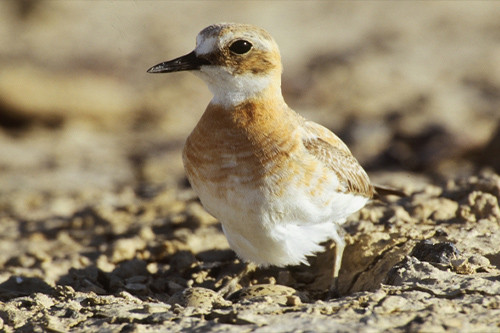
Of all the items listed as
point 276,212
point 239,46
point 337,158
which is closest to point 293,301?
point 276,212

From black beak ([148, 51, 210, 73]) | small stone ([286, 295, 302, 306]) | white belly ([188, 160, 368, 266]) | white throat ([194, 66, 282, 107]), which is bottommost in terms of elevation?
small stone ([286, 295, 302, 306])

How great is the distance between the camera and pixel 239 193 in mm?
6199

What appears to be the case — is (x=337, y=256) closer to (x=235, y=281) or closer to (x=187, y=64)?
(x=235, y=281)

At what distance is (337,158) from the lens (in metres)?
6.93

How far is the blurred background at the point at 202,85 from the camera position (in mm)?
12234

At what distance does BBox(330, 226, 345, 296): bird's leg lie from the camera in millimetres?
6789

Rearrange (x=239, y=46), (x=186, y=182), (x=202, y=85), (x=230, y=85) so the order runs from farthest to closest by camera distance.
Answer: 1. (x=202, y=85)
2. (x=186, y=182)
3. (x=230, y=85)
4. (x=239, y=46)

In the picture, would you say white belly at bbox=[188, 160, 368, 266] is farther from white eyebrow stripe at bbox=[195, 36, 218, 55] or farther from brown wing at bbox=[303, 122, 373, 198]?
white eyebrow stripe at bbox=[195, 36, 218, 55]

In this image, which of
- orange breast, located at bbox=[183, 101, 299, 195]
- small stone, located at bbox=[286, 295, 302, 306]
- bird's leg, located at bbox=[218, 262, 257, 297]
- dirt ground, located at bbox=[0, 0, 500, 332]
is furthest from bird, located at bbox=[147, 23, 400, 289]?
small stone, located at bbox=[286, 295, 302, 306]

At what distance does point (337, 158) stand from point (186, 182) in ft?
16.7

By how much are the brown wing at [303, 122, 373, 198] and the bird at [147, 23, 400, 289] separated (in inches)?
0.8

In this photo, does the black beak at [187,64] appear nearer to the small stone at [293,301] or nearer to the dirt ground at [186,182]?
the dirt ground at [186,182]

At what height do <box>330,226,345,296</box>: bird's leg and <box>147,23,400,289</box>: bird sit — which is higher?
<box>147,23,400,289</box>: bird

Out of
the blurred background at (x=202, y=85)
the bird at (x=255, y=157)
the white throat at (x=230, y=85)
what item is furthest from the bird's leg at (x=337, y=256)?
the blurred background at (x=202, y=85)
